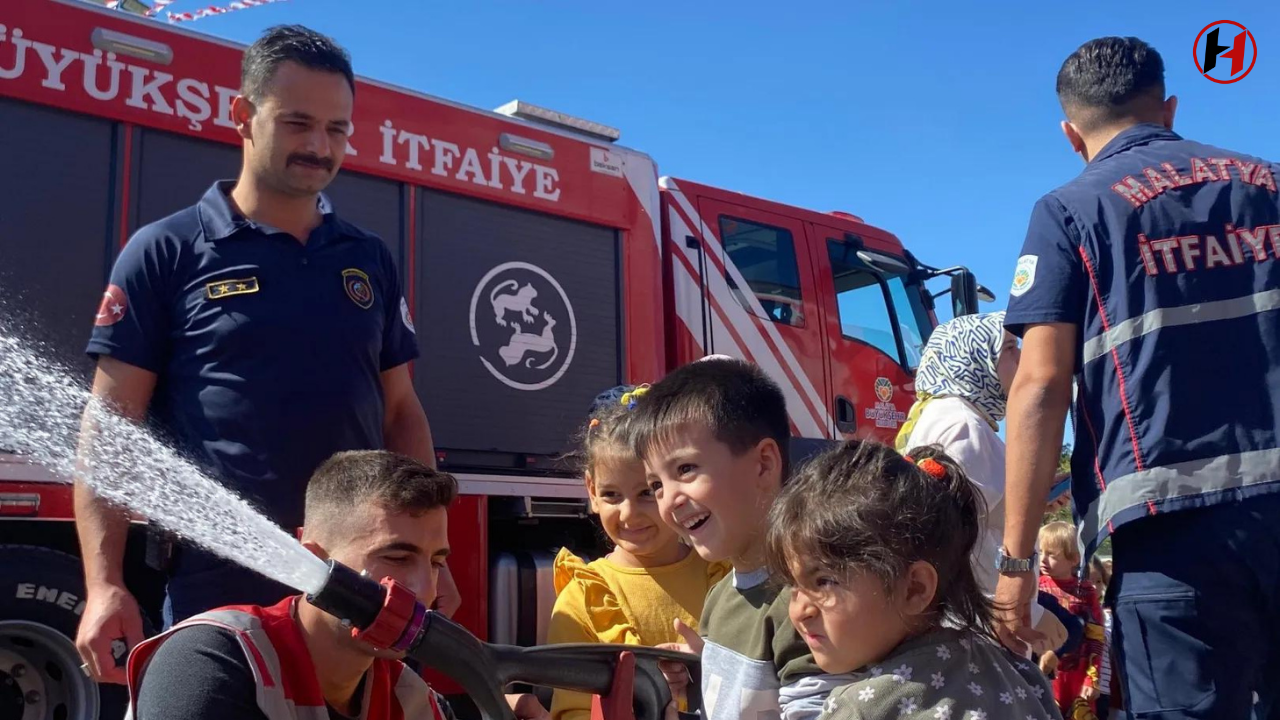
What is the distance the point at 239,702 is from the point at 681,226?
4.94 m

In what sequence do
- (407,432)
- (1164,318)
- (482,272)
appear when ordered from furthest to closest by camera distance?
(482,272) < (407,432) < (1164,318)

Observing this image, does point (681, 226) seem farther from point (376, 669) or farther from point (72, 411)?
point (376, 669)

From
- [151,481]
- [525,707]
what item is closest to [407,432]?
[151,481]

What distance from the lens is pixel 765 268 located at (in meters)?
6.79

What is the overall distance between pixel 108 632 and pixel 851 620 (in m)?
1.54

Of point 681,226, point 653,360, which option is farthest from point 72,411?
point 681,226

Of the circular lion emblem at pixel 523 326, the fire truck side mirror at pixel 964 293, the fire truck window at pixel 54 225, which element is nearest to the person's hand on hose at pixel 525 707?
the fire truck window at pixel 54 225

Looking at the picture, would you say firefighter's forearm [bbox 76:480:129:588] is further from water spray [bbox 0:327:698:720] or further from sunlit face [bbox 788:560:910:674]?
sunlit face [bbox 788:560:910:674]

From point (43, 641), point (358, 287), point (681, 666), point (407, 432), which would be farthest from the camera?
point (43, 641)

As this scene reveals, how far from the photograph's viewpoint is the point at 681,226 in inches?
257

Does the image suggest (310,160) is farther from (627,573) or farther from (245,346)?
(627,573)

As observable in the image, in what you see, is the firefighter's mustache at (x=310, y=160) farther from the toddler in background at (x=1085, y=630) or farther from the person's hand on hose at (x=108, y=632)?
the toddler in background at (x=1085, y=630)

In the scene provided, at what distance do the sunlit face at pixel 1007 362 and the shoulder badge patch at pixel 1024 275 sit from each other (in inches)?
35.2

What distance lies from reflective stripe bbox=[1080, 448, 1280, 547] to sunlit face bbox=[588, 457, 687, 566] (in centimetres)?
112
